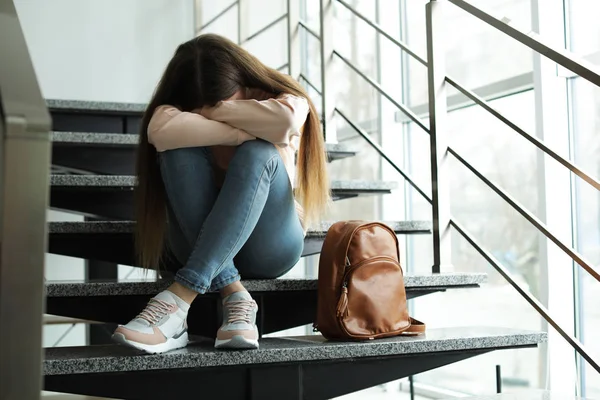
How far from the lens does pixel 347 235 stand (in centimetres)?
151

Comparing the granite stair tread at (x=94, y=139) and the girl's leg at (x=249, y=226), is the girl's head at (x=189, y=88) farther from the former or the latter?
the granite stair tread at (x=94, y=139)

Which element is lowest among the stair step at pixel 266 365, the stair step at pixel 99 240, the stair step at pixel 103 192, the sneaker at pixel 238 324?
the stair step at pixel 266 365

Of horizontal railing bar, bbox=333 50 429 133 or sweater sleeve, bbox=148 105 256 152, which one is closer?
sweater sleeve, bbox=148 105 256 152

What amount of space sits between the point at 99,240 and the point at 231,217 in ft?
1.79

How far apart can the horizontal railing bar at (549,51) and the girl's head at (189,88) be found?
458mm

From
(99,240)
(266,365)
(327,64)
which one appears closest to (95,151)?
(99,240)

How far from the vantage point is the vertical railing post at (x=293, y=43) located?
2830 millimetres

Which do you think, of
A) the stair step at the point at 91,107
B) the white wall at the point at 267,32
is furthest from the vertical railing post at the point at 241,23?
the stair step at the point at 91,107

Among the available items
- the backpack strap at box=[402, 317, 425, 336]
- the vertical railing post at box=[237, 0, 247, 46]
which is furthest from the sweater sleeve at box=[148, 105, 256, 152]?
the vertical railing post at box=[237, 0, 247, 46]

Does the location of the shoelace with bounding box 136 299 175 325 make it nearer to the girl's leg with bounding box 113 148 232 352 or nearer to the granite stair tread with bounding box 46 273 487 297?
the girl's leg with bounding box 113 148 232 352

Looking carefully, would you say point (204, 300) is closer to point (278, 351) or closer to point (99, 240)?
point (278, 351)

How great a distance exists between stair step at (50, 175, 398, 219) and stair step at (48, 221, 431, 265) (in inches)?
6.4

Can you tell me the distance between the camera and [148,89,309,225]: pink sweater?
1500 mm

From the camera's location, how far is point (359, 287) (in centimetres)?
148
